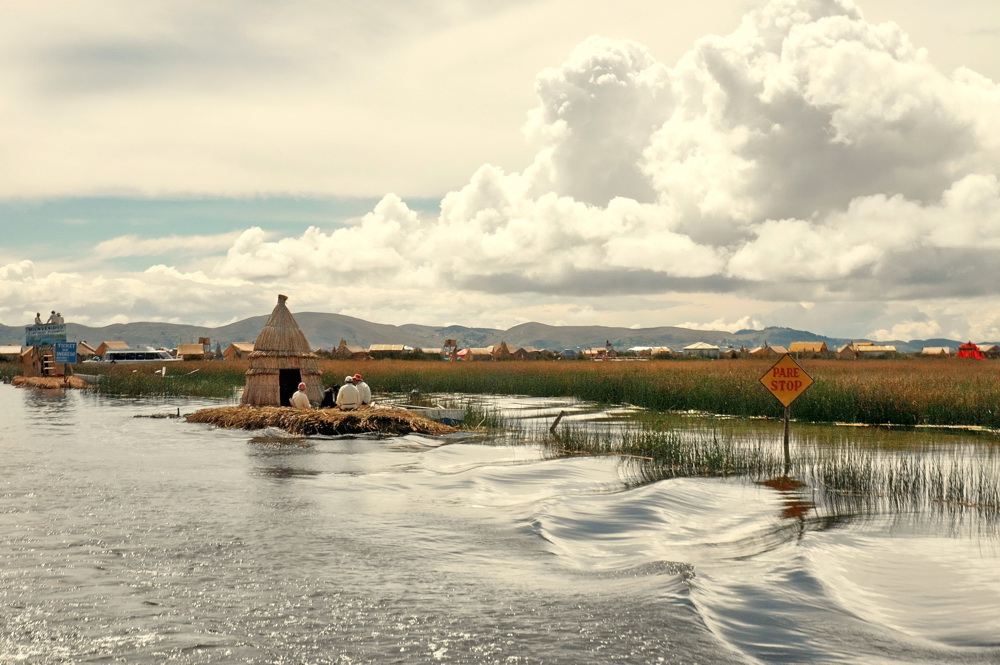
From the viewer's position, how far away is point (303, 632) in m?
6.82

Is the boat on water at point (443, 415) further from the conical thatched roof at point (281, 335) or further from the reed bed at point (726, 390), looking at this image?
the reed bed at point (726, 390)

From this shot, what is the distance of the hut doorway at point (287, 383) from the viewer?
2745 centimetres

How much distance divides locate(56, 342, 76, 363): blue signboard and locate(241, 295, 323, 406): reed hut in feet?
117

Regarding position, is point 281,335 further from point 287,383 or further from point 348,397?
point 348,397

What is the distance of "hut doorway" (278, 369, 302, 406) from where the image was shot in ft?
90.1

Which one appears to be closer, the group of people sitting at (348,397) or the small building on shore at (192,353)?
the group of people sitting at (348,397)

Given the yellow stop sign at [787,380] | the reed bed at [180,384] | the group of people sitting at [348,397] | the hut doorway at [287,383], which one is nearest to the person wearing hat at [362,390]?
the group of people sitting at [348,397]

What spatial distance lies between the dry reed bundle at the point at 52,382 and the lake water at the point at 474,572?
129 feet

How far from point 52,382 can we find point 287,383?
3103 centimetres

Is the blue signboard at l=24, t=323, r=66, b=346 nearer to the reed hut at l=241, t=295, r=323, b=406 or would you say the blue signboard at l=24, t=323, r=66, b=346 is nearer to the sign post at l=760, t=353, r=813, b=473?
the reed hut at l=241, t=295, r=323, b=406

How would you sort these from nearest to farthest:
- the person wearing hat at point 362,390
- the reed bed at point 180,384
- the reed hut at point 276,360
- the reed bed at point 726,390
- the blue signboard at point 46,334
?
1. the reed bed at point 726,390
2. the person wearing hat at point 362,390
3. the reed hut at point 276,360
4. the reed bed at point 180,384
5. the blue signboard at point 46,334

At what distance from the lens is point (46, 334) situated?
192ft

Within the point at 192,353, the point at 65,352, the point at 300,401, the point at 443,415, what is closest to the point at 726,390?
the point at 443,415

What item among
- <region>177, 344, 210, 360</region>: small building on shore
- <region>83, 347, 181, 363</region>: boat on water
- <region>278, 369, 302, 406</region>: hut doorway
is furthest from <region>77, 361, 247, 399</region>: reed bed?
<region>177, 344, 210, 360</region>: small building on shore
